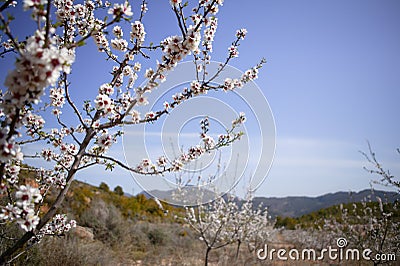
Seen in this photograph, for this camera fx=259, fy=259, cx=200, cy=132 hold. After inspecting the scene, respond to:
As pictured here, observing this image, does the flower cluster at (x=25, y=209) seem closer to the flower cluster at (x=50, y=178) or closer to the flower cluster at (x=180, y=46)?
the flower cluster at (x=180, y=46)

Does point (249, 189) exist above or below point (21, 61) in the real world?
below

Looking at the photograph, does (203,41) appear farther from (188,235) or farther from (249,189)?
(188,235)

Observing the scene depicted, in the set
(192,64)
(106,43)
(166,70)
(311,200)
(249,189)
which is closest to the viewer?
(166,70)

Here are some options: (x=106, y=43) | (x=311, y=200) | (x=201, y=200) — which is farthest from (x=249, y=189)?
(x=311, y=200)

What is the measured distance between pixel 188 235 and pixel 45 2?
13.3 m

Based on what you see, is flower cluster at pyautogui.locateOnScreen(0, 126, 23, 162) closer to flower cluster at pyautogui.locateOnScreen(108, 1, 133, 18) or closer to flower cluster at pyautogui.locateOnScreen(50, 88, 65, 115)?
flower cluster at pyautogui.locateOnScreen(108, 1, 133, 18)

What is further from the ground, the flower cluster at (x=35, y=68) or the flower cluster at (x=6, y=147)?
the flower cluster at (x=35, y=68)

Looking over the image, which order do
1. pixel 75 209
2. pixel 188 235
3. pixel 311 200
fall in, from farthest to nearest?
pixel 311 200
pixel 188 235
pixel 75 209

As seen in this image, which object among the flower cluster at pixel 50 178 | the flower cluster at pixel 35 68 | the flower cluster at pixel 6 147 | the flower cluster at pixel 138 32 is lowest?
the flower cluster at pixel 50 178

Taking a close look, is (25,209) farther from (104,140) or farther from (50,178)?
(50,178)

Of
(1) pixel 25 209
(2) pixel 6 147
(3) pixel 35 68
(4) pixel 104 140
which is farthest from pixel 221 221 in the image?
(3) pixel 35 68

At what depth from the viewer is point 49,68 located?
1.18 meters

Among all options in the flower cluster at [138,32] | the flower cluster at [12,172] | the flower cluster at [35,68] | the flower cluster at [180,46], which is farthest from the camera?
the flower cluster at [138,32]

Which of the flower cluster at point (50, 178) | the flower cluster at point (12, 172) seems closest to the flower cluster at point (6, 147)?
the flower cluster at point (12, 172)
